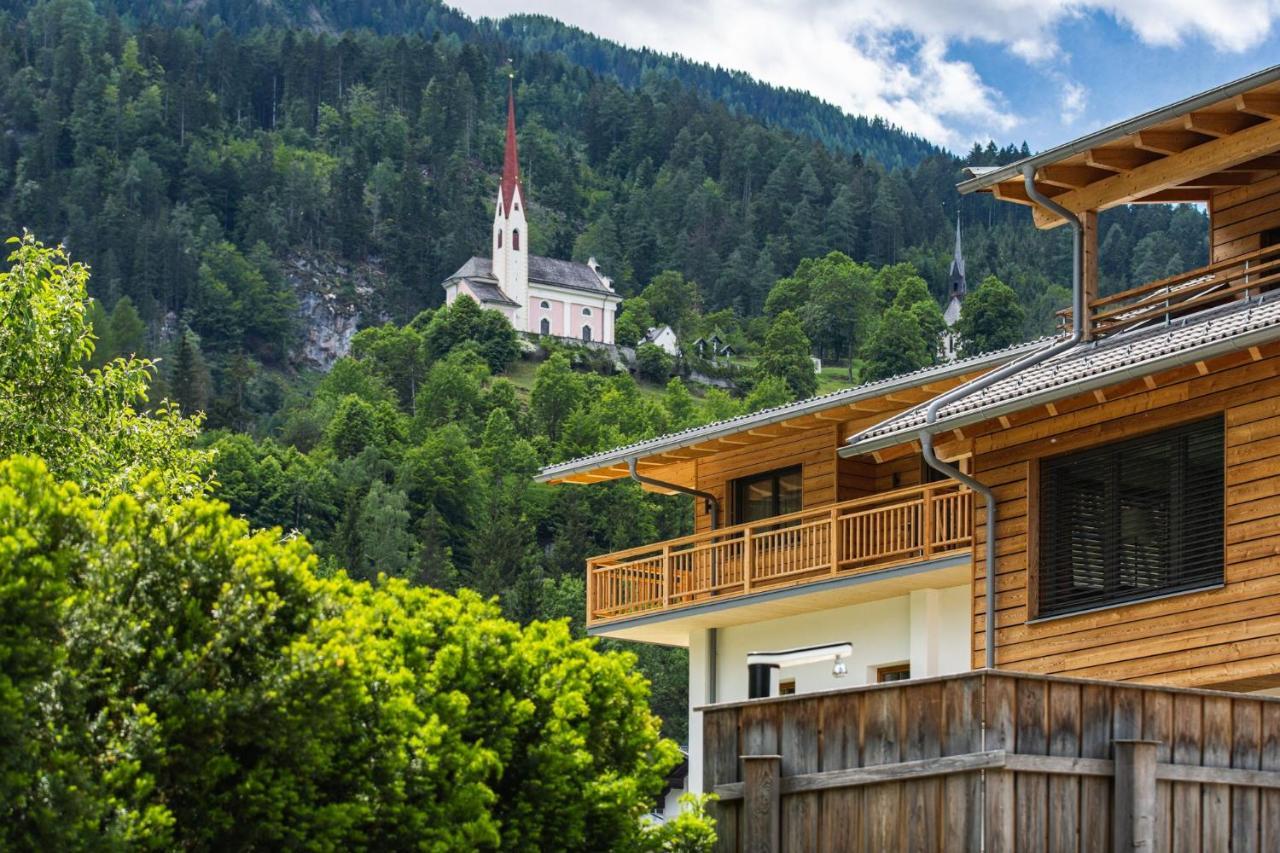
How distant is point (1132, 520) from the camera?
21172 millimetres

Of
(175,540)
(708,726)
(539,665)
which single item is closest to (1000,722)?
(708,726)

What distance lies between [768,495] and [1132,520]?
1134 cm

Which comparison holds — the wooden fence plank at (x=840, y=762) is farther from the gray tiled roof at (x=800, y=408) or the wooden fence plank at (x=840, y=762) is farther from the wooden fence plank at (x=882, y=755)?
the gray tiled roof at (x=800, y=408)

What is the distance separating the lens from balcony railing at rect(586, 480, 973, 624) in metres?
27.1

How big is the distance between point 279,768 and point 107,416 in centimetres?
1049

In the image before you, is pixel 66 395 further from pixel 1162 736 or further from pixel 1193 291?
pixel 1162 736

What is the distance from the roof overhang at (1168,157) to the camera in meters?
21.9

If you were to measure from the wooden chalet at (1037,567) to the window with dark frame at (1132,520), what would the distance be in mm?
24

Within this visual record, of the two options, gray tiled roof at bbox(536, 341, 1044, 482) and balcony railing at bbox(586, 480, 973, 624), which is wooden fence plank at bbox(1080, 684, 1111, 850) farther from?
gray tiled roof at bbox(536, 341, 1044, 482)

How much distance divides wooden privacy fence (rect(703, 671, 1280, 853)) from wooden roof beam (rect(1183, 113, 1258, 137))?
28.3 ft

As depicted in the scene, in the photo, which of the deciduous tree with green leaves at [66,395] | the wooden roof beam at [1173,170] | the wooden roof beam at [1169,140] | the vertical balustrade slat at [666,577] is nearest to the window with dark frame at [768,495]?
the vertical balustrade slat at [666,577]

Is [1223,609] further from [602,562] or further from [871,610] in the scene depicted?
[602,562]

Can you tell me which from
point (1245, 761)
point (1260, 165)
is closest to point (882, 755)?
point (1245, 761)

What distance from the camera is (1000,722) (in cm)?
1400
